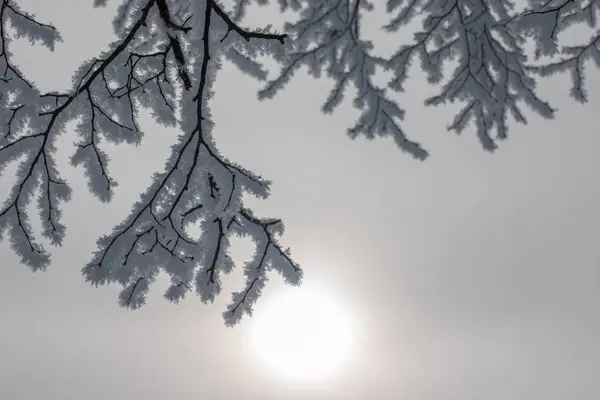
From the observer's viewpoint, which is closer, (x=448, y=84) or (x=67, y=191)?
(x=67, y=191)

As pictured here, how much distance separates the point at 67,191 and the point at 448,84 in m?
2.45

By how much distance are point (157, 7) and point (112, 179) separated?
2.52 ft

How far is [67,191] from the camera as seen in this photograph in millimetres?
2449

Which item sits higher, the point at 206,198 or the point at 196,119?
the point at 196,119

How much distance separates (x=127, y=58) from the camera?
2434 mm

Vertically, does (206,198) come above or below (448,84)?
below

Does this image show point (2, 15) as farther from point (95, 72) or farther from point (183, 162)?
point (183, 162)

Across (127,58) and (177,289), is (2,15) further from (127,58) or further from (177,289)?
(177,289)

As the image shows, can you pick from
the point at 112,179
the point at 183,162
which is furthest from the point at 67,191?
the point at 183,162

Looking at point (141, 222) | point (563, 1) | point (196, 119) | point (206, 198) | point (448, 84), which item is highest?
point (448, 84)

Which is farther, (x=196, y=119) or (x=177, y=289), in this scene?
(x=177, y=289)

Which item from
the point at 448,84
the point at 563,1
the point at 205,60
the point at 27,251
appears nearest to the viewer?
the point at 205,60

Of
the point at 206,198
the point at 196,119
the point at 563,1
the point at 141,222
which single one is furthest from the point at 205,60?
the point at 563,1

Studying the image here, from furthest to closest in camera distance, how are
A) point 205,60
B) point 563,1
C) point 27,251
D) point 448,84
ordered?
point 448,84
point 563,1
point 27,251
point 205,60
